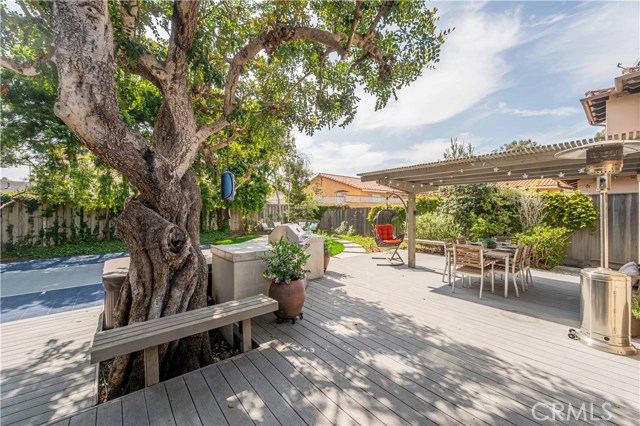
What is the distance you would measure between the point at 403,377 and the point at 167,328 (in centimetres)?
209

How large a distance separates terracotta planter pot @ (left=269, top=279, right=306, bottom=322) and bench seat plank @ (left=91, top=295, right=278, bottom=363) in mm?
371

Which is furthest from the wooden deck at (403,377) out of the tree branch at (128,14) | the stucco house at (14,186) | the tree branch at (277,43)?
the stucco house at (14,186)

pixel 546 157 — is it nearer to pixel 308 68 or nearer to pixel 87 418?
pixel 308 68

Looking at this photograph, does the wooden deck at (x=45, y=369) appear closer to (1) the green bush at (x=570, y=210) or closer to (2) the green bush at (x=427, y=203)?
(1) the green bush at (x=570, y=210)

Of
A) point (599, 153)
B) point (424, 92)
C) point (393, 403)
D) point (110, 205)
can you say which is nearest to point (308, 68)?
point (424, 92)

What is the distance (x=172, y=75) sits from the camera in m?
2.83

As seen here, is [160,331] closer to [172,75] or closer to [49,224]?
[172,75]

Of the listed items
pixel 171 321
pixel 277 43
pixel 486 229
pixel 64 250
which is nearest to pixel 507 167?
pixel 486 229

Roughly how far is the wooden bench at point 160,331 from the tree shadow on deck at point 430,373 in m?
0.55

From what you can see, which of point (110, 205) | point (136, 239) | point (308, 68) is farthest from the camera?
point (110, 205)

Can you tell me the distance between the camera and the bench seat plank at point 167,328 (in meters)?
1.92

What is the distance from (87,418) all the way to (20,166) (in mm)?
10838

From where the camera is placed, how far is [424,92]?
223 inches

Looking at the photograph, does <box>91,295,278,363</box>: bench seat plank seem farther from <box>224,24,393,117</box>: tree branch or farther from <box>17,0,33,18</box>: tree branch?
<box>17,0,33,18</box>: tree branch
